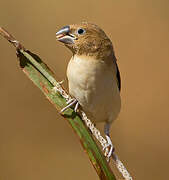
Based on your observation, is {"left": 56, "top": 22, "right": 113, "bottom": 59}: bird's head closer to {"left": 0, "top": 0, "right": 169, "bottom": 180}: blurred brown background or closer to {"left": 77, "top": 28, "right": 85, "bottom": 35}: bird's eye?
{"left": 77, "top": 28, "right": 85, "bottom": 35}: bird's eye

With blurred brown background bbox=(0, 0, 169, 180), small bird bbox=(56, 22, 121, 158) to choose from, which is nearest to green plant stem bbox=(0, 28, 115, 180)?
small bird bbox=(56, 22, 121, 158)

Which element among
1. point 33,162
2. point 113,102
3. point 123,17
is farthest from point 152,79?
point 113,102

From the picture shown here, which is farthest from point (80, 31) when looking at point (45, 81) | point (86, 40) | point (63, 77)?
point (63, 77)

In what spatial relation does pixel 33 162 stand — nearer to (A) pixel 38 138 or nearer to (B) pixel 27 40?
(A) pixel 38 138

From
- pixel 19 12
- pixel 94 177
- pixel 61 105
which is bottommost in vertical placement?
pixel 94 177

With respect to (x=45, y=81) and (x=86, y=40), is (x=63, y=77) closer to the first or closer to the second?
(x=86, y=40)

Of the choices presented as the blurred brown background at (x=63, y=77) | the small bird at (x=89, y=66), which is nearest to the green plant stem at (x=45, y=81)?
the small bird at (x=89, y=66)
